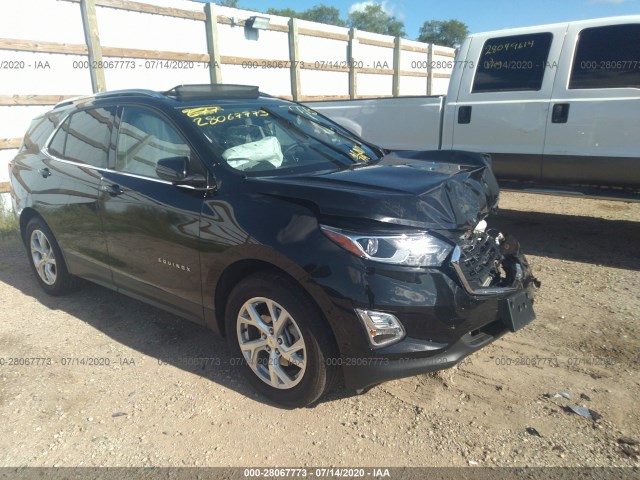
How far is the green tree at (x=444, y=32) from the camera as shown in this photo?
179 feet

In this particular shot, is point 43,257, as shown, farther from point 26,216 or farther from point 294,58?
point 294,58

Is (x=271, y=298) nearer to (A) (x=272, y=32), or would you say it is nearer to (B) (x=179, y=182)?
(B) (x=179, y=182)

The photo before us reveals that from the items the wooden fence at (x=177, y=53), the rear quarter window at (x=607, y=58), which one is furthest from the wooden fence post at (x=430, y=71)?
the rear quarter window at (x=607, y=58)

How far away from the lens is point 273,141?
3635 mm

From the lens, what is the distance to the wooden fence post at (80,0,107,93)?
8.55 meters

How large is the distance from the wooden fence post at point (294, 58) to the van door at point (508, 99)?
7809mm

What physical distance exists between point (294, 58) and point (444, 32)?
48283mm

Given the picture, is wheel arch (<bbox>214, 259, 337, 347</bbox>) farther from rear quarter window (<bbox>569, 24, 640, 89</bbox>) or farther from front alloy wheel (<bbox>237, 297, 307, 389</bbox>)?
rear quarter window (<bbox>569, 24, 640, 89</bbox>)

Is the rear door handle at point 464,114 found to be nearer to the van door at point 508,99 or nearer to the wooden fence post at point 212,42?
the van door at point 508,99

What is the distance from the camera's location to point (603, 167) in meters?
5.04

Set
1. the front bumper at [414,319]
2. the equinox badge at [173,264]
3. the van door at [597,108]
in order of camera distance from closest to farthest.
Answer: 1. the front bumper at [414,319]
2. the equinox badge at [173,264]
3. the van door at [597,108]

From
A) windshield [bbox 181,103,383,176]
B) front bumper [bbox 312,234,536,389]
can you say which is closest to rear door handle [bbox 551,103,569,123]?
windshield [bbox 181,103,383,176]

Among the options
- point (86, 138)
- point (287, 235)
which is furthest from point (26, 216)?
point (287, 235)

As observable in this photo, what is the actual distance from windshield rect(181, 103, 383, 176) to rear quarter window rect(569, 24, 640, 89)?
254 centimetres
